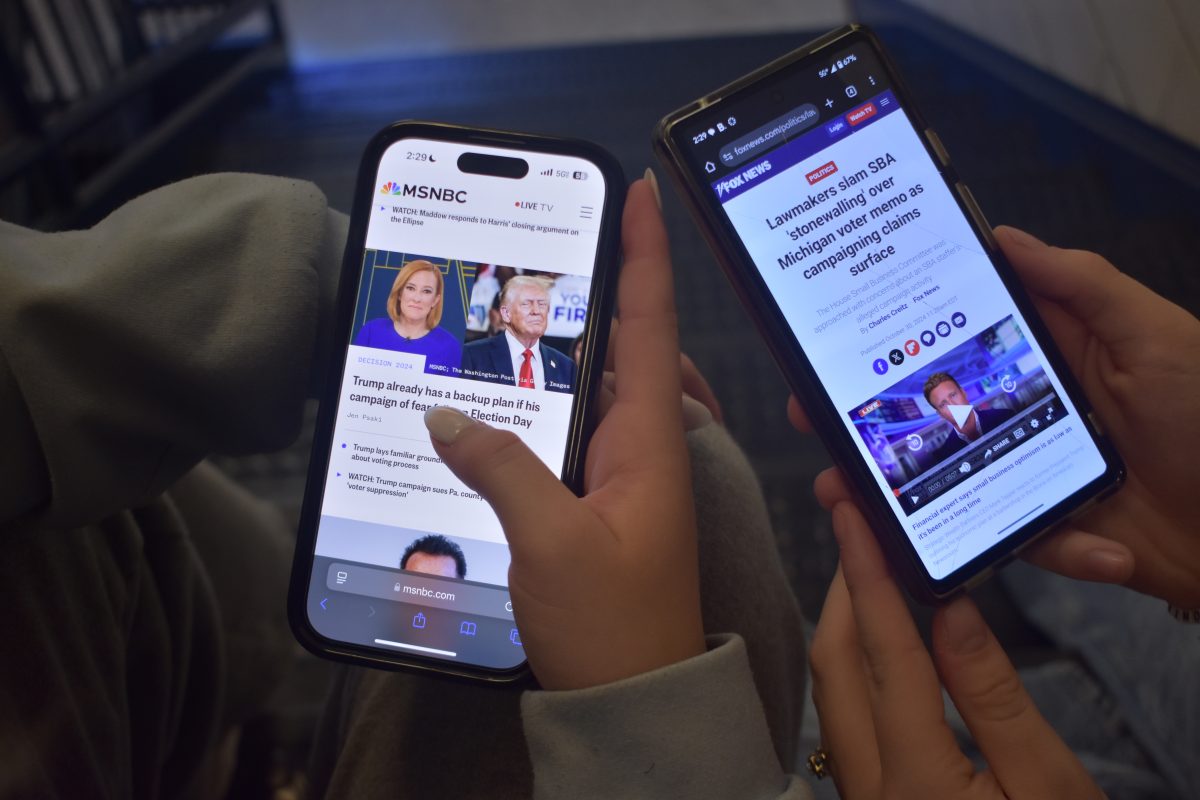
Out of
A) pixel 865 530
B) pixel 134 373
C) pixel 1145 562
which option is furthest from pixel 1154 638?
pixel 134 373

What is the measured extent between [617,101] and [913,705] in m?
1.57

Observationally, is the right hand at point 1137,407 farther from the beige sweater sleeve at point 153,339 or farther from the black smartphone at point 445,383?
the beige sweater sleeve at point 153,339

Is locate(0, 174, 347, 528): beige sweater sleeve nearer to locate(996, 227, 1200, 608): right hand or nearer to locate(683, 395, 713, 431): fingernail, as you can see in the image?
locate(683, 395, 713, 431): fingernail

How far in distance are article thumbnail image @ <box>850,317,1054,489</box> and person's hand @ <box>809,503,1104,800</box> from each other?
7 centimetres

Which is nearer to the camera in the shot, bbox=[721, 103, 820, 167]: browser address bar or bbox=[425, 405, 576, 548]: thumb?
bbox=[425, 405, 576, 548]: thumb

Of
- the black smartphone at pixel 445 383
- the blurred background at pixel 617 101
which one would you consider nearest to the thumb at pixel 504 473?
the black smartphone at pixel 445 383

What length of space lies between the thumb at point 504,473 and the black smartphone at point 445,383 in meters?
0.11

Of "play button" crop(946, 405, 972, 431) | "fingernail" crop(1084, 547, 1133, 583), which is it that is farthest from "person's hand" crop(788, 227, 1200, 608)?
"play button" crop(946, 405, 972, 431)

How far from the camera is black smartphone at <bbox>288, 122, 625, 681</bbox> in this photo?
547mm

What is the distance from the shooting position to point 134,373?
0.46 metres

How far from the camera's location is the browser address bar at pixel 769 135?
576mm

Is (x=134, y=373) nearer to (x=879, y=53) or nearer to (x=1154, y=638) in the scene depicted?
(x=879, y=53)

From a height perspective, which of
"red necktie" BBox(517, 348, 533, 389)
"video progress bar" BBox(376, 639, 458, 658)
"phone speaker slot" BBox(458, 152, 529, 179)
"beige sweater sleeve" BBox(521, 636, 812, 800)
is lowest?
"video progress bar" BBox(376, 639, 458, 658)

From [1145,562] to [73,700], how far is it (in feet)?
2.47
